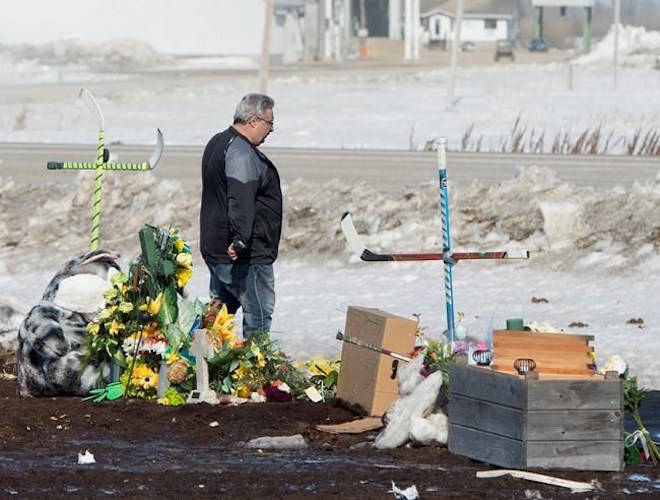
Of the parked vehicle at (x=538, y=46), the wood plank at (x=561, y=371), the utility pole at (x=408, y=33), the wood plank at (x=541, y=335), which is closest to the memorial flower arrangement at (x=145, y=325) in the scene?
the wood plank at (x=541, y=335)

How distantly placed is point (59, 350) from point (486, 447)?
10.1ft

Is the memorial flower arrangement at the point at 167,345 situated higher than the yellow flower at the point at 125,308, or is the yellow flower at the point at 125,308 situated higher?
the yellow flower at the point at 125,308

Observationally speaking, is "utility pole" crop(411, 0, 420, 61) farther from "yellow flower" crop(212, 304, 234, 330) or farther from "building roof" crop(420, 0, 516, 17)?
"yellow flower" crop(212, 304, 234, 330)

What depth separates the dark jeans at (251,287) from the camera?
933 centimetres

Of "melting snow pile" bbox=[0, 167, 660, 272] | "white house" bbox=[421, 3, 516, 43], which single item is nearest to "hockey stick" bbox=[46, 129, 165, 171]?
"melting snow pile" bbox=[0, 167, 660, 272]

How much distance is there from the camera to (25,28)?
93562mm

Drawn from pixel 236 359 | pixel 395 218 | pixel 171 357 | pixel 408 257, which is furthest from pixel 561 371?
pixel 395 218

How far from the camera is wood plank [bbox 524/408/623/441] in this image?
23.6ft

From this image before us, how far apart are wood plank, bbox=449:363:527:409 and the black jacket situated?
77.6 inches

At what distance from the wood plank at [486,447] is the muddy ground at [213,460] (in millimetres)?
54

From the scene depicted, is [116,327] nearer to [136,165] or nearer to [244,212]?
[244,212]

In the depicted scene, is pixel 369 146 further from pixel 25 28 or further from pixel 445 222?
pixel 25 28

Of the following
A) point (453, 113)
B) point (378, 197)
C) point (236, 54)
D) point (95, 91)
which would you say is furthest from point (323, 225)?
point (236, 54)

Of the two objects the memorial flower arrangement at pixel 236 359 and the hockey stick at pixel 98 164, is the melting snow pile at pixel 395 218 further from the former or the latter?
the memorial flower arrangement at pixel 236 359
